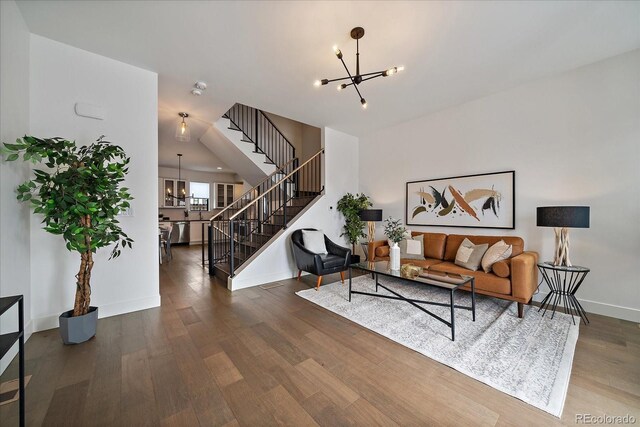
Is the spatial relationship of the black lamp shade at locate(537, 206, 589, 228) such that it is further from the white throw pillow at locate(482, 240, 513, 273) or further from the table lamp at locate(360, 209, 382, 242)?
the table lamp at locate(360, 209, 382, 242)

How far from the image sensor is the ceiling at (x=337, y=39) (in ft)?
6.94

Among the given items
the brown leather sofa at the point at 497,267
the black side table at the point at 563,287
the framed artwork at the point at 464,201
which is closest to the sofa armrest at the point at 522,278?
the brown leather sofa at the point at 497,267

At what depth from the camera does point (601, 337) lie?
2301 mm

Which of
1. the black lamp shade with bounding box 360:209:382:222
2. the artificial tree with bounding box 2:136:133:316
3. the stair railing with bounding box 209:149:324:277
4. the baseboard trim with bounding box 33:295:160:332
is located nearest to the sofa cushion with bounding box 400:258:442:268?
the black lamp shade with bounding box 360:209:382:222

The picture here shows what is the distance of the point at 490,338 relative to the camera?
2250 mm

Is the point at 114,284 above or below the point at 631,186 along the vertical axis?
below

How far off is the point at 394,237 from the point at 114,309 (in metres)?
3.71

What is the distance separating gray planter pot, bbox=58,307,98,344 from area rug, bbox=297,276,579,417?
2287 mm

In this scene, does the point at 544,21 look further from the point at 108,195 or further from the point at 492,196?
the point at 108,195

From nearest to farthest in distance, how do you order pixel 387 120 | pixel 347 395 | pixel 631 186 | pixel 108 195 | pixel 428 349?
pixel 347 395, pixel 428 349, pixel 108 195, pixel 631 186, pixel 387 120

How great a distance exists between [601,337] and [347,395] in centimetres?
266

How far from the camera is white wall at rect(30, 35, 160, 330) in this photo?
2.41 m

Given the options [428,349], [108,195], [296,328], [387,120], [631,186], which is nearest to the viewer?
[428,349]

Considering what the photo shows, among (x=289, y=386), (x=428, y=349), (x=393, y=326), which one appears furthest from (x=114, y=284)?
(x=428, y=349)
